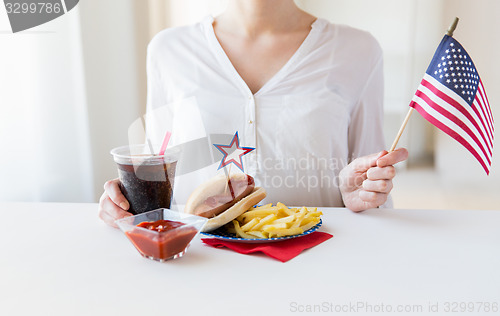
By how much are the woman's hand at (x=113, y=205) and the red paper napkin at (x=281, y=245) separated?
0.65 feet

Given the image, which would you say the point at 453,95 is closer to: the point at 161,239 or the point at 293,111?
the point at 293,111

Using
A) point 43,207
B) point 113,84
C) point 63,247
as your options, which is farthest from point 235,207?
point 113,84

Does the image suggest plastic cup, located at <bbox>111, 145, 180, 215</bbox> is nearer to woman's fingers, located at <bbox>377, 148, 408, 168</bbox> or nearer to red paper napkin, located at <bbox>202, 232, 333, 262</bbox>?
red paper napkin, located at <bbox>202, 232, 333, 262</bbox>

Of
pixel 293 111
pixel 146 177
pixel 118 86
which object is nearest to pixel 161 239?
pixel 146 177

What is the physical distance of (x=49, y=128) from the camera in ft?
6.71

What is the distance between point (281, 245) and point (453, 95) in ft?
1.69

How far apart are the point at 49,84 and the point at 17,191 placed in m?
0.52

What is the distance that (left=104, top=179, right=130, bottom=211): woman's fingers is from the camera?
955 mm

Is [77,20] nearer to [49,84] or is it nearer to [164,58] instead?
[49,84]

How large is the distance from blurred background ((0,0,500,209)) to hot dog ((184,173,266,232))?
1.28 metres

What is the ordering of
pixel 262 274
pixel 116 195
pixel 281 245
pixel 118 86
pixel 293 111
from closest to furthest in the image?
pixel 262 274, pixel 281 245, pixel 116 195, pixel 293 111, pixel 118 86

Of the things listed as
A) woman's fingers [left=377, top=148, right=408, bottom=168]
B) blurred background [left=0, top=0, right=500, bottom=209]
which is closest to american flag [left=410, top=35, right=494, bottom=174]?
woman's fingers [left=377, top=148, right=408, bottom=168]

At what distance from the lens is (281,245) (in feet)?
2.82

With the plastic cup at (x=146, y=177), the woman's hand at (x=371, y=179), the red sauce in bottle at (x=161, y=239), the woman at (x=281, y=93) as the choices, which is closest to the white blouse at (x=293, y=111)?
the woman at (x=281, y=93)
